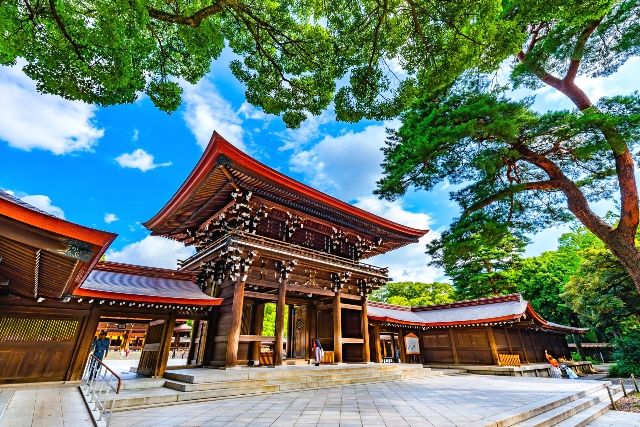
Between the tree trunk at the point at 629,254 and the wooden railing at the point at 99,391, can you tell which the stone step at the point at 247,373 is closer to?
the wooden railing at the point at 99,391

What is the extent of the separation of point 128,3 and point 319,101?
15.5 ft

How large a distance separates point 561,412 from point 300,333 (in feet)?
30.9

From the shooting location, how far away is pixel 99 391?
600cm

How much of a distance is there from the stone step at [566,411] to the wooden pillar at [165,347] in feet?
30.3

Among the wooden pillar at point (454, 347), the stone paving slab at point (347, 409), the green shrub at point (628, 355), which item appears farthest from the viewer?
the wooden pillar at point (454, 347)

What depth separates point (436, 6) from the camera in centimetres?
623

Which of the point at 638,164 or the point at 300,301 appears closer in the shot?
the point at 638,164

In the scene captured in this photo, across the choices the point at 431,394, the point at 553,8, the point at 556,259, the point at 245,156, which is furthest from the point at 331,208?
the point at 556,259

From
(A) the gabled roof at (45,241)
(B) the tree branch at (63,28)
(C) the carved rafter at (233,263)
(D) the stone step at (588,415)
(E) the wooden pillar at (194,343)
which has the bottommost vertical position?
(D) the stone step at (588,415)

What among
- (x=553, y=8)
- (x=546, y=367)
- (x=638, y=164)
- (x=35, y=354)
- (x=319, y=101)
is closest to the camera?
(x=553, y=8)

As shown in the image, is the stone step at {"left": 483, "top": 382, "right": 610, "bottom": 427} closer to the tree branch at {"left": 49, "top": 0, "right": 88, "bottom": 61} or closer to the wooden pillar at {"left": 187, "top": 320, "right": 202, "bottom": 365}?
the tree branch at {"left": 49, "top": 0, "right": 88, "bottom": 61}

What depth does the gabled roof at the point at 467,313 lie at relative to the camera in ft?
52.3

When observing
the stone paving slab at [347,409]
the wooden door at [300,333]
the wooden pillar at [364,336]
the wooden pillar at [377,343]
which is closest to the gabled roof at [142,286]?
the stone paving slab at [347,409]

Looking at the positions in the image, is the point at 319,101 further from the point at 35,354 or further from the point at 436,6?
the point at 35,354
